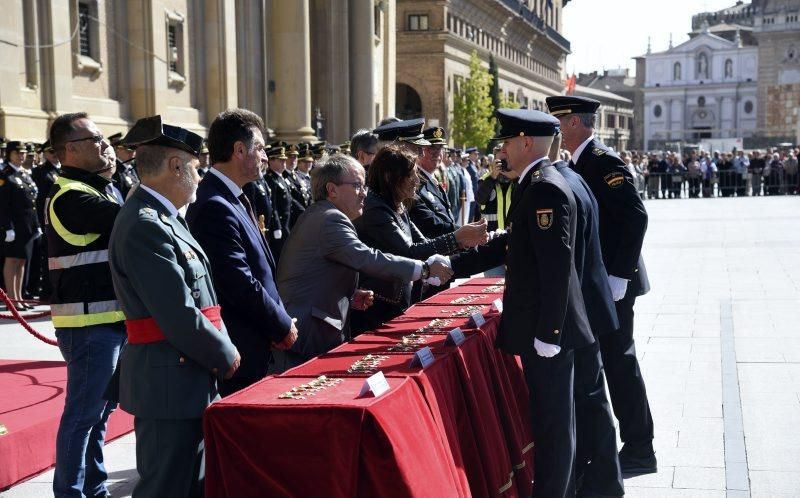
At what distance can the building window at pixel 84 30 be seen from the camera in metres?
18.1

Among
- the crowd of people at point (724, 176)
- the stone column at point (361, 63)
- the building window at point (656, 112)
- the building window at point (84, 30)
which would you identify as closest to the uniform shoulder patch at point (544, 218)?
the building window at point (84, 30)

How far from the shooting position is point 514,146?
5520mm

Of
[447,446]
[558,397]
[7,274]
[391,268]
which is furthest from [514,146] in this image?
[7,274]

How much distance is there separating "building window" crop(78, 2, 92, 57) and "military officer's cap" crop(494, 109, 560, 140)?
1418cm

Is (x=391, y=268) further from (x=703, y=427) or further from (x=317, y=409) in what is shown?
(x=703, y=427)

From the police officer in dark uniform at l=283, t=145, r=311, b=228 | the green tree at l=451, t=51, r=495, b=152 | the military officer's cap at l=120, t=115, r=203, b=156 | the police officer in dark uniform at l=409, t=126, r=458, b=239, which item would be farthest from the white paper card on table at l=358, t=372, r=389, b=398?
the green tree at l=451, t=51, r=495, b=152

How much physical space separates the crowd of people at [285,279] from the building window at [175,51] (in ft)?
51.1

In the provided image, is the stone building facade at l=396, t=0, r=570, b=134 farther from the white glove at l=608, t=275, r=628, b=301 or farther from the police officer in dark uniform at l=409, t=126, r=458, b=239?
the white glove at l=608, t=275, r=628, b=301

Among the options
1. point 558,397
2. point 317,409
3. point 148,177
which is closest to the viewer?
point 317,409

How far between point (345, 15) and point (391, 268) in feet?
88.2

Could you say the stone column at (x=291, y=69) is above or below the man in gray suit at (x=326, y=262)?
above

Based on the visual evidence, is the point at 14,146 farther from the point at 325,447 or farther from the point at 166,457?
the point at 325,447

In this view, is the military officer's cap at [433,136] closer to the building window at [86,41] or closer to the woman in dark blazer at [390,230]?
the woman in dark blazer at [390,230]

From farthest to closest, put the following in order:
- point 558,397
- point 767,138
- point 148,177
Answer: point 767,138
point 558,397
point 148,177
